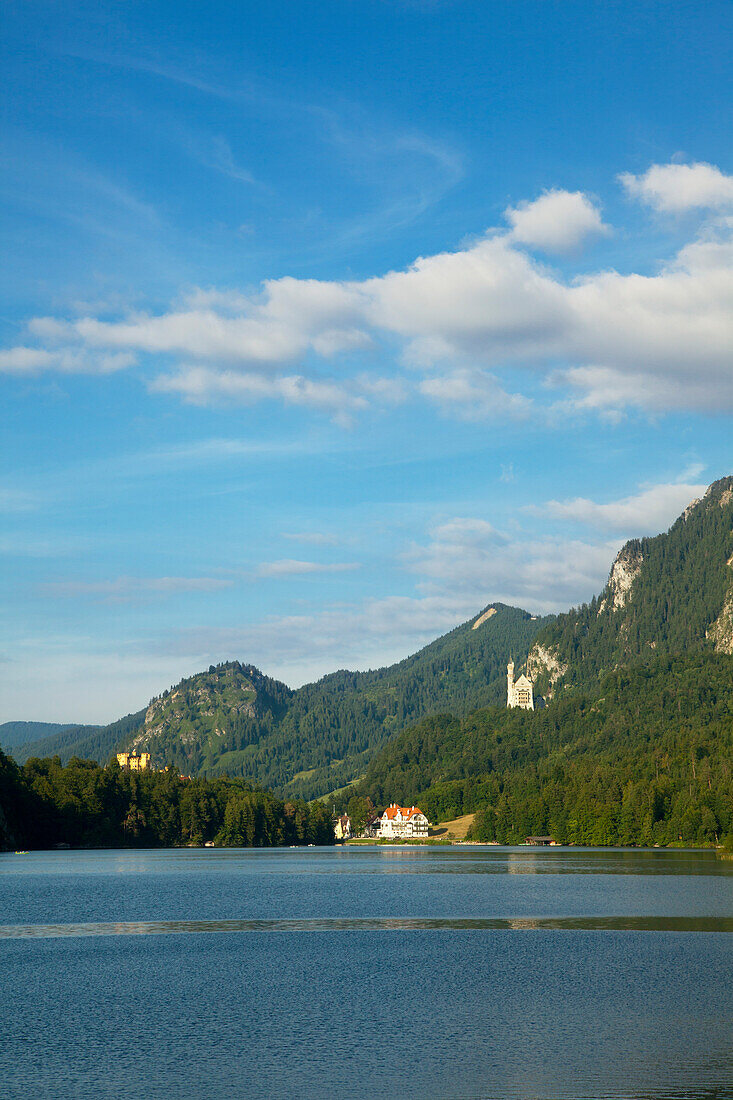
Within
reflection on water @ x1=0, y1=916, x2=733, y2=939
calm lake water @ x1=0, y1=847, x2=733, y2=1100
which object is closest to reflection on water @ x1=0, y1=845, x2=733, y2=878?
calm lake water @ x1=0, y1=847, x2=733, y2=1100

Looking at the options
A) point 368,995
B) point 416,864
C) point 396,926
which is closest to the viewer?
point 368,995

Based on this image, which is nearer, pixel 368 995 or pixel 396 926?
pixel 368 995

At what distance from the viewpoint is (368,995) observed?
2009 inches

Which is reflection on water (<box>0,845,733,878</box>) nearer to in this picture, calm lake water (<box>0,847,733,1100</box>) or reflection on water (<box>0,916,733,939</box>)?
calm lake water (<box>0,847,733,1100</box>)

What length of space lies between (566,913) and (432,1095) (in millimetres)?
54606

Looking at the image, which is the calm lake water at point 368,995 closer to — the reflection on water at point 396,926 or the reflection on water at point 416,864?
the reflection on water at point 396,926

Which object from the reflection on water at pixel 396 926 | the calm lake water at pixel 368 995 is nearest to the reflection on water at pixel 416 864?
the calm lake water at pixel 368 995

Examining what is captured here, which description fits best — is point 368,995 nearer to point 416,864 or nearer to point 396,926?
point 396,926

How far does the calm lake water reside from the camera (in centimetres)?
3562

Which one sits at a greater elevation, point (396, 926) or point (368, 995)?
point (368, 995)

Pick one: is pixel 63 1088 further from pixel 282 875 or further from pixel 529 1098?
pixel 282 875

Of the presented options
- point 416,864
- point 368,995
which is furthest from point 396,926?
point 416,864

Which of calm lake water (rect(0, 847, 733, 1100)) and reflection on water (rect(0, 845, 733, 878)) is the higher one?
calm lake water (rect(0, 847, 733, 1100))

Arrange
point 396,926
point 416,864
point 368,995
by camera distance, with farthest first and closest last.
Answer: point 416,864 < point 396,926 < point 368,995
